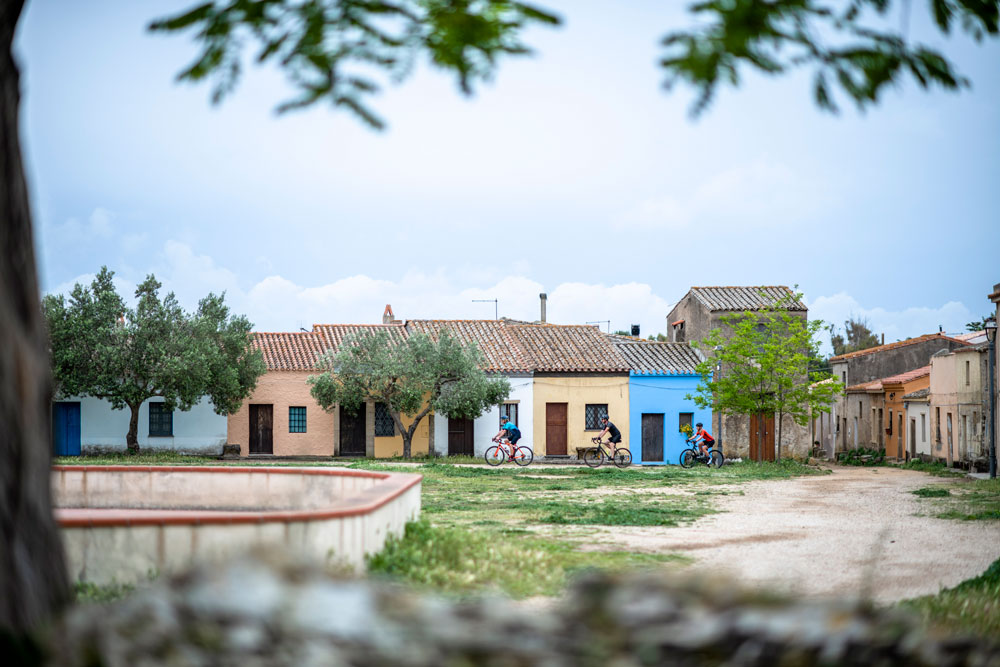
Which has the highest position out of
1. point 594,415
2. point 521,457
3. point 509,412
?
point 509,412

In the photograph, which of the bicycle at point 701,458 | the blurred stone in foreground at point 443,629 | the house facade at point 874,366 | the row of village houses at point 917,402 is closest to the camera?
the blurred stone in foreground at point 443,629

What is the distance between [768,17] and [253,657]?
2.68m

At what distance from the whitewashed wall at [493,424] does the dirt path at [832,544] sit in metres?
18.4

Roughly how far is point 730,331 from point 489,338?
32.9 ft

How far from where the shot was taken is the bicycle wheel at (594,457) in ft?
108

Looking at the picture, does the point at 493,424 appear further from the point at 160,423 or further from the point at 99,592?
the point at 99,592

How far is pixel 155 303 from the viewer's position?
33.1m

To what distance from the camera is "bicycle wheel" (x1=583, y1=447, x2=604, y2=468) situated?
3295cm

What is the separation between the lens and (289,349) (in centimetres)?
3803

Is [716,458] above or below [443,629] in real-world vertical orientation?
below

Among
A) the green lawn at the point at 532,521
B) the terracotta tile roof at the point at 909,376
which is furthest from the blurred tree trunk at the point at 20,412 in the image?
the terracotta tile roof at the point at 909,376

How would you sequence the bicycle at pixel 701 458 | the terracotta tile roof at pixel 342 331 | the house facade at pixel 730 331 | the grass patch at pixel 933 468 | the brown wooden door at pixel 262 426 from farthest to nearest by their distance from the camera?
the house facade at pixel 730 331 < the terracotta tile roof at pixel 342 331 < the brown wooden door at pixel 262 426 < the bicycle at pixel 701 458 < the grass patch at pixel 933 468

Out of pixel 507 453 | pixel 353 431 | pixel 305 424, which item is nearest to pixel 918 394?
pixel 507 453

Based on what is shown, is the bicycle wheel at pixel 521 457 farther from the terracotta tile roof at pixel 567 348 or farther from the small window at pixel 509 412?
the terracotta tile roof at pixel 567 348
